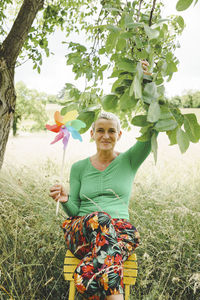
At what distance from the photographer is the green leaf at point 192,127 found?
83 cm

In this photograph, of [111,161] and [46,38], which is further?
[46,38]

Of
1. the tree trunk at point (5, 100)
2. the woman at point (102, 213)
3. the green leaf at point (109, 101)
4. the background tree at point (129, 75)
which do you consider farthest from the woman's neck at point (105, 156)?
the green leaf at point (109, 101)

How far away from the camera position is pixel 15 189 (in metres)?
2.81

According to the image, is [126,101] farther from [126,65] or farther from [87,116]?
[87,116]

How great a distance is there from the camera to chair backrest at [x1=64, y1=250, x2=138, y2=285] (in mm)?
1521

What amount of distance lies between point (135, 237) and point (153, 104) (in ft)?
3.60

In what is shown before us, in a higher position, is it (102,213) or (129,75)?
(129,75)

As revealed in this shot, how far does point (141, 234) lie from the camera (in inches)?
90.6

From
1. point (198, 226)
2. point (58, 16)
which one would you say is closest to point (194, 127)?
point (198, 226)

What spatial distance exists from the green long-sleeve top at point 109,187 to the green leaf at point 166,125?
96 cm

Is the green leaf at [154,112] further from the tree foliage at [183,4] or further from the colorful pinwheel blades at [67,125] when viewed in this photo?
the colorful pinwheel blades at [67,125]

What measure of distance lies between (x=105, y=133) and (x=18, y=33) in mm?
1112

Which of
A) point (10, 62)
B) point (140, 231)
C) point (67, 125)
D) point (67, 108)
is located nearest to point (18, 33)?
point (10, 62)

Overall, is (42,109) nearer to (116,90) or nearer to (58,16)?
(58,16)
